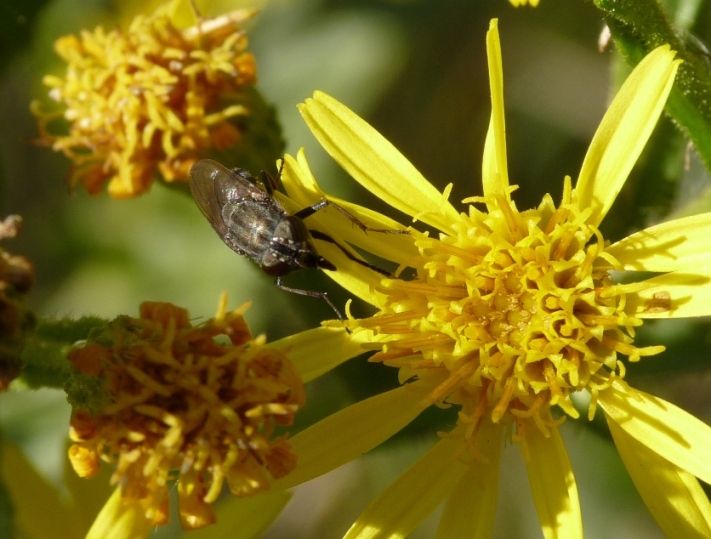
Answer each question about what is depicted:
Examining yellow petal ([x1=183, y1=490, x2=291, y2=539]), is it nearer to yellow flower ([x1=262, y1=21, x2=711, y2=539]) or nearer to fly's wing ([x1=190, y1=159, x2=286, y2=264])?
yellow flower ([x1=262, y1=21, x2=711, y2=539])

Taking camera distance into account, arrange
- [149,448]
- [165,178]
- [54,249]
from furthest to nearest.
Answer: [54,249], [165,178], [149,448]

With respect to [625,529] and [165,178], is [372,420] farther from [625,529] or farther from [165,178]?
[625,529]

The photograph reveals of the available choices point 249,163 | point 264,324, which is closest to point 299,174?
point 249,163

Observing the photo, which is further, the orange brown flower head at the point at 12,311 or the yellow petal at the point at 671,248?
the yellow petal at the point at 671,248

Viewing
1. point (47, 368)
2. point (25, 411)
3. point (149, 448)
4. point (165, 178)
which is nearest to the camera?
point (149, 448)

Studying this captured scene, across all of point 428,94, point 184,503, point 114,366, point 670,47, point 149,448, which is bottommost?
point 184,503

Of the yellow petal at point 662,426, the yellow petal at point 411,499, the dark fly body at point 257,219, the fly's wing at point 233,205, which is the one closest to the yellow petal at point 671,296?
the yellow petal at point 662,426

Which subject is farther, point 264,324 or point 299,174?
point 264,324

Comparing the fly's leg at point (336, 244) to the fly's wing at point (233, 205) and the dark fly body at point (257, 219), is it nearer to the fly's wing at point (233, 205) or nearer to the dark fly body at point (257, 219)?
the dark fly body at point (257, 219)
